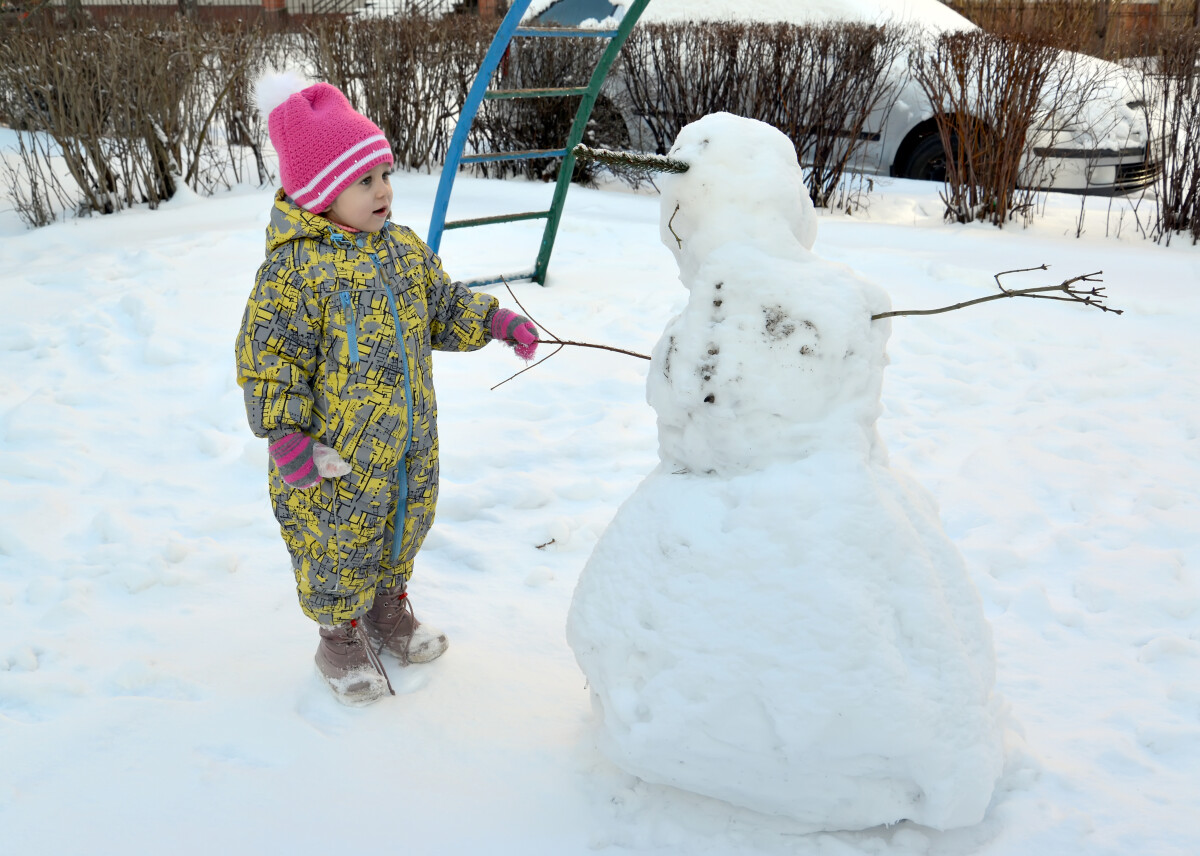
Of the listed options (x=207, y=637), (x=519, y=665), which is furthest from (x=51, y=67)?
(x=519, y=665)

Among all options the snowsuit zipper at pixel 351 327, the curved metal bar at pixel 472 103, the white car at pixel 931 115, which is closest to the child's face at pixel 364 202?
the snowsuit zipper at pixel 351 327

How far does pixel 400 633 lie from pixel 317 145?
43.8 inches

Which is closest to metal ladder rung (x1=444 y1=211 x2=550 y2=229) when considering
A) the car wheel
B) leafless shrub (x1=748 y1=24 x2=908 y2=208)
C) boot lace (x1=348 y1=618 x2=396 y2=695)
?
boot lace (x1=348 y1=618 x2=396 y2=695)

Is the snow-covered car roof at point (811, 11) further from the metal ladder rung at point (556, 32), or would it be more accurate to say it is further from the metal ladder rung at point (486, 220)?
the metal ladder rung at point (486, 220)

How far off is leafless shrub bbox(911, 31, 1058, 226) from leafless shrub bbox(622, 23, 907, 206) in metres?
0.46

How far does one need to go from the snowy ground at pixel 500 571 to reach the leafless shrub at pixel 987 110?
101 centimetres

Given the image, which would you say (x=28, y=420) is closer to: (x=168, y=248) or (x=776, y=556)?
(x=168, y=248)

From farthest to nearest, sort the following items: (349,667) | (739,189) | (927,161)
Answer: (927,161), (349,667), (739,189)

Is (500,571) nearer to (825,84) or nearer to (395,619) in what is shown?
(395,619)

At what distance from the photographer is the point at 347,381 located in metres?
1.94

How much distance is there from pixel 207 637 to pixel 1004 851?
5.95 ft

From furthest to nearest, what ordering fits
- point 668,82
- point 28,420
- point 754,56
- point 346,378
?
point 668,82 < point 754,56 < point 28,420 < point 346,378

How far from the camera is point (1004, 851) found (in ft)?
5.48

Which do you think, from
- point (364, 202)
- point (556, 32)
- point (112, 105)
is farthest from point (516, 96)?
point (112, 105)
